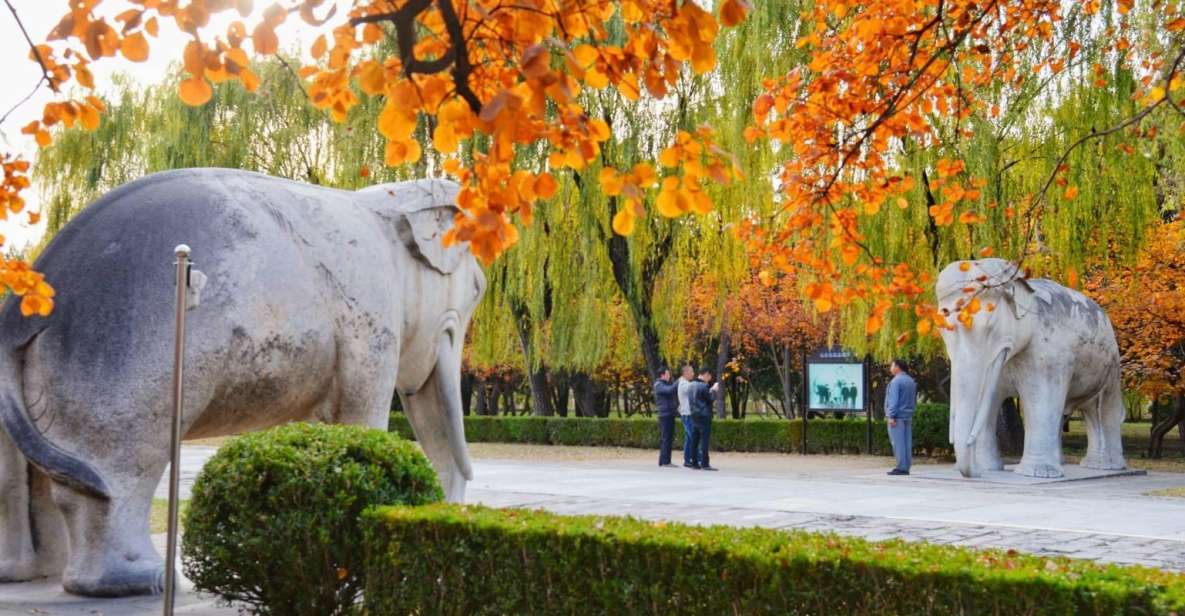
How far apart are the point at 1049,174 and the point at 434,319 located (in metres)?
12.6

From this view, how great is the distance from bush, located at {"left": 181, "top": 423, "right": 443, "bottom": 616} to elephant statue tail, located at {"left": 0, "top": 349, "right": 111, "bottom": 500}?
702 millimetres

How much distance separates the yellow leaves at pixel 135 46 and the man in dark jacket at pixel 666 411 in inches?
627

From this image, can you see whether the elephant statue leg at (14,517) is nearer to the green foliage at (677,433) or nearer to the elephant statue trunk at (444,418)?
the elephant statue trunk at (444,418)

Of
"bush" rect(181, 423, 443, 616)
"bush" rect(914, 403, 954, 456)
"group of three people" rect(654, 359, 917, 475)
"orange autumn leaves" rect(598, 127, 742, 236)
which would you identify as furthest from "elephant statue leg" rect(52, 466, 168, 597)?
"bush" rect(914, 403, 954, 456)

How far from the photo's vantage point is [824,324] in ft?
100

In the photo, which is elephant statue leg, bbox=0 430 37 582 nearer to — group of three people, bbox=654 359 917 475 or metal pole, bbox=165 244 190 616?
metal pole, bbox=165 244 190 616

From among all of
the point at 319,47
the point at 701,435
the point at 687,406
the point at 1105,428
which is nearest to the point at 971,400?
the point at 1105,428

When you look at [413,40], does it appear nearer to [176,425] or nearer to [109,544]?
[176,425]

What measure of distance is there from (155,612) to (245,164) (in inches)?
766

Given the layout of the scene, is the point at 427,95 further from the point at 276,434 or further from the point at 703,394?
the point at 703,394

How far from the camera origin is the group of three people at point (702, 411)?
16.3 m

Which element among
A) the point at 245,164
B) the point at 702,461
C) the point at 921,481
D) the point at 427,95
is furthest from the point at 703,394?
the point at 427,95

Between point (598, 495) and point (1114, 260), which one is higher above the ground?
point (1114, 260)

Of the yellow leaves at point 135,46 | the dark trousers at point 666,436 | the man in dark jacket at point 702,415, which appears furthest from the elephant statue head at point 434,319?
the dark trousers at point 666,436
